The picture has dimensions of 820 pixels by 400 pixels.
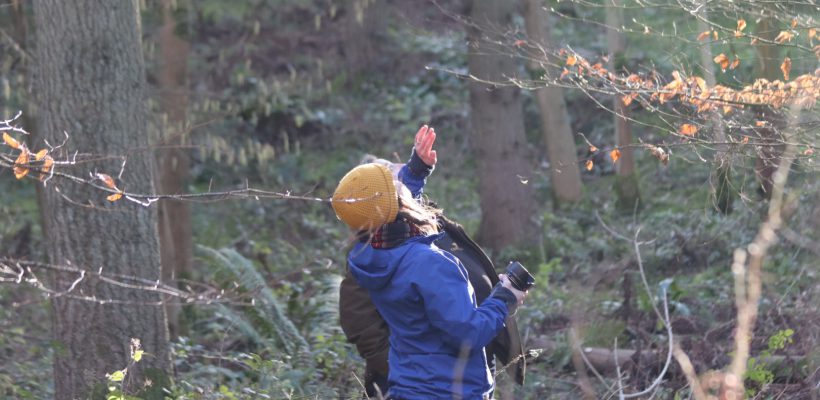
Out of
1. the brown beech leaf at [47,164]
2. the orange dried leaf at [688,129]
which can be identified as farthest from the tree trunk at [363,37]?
the brown beech leaf at [47,164]

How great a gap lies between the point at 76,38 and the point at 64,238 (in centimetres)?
122

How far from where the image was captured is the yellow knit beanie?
14.0 feet

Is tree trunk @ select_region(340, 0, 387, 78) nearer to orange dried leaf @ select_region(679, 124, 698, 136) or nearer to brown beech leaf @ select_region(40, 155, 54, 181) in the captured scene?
orange dried leaf @ select_region(679, 124, 698, 136)

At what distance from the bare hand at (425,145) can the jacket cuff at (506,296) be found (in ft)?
3.96

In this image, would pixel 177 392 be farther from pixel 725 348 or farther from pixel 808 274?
pixel 808 274

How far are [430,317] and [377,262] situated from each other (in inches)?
13.3

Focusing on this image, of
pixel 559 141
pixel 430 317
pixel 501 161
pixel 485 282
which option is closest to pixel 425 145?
pixel 485 282

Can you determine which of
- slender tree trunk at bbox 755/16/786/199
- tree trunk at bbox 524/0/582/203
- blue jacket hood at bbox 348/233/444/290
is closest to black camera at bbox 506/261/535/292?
blue jacket hood at bbox 348/233/444/290

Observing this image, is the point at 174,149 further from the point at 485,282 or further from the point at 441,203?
the point at 485,282

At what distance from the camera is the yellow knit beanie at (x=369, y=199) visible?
4254 millimetres

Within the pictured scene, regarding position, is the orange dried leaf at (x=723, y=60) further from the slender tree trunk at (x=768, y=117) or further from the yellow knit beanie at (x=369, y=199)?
the yellow knit beanie at (x=369, y=199)

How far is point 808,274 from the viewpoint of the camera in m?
7.95

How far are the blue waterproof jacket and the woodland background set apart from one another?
49 centimetres

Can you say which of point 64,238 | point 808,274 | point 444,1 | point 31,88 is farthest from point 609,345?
point 444,1
